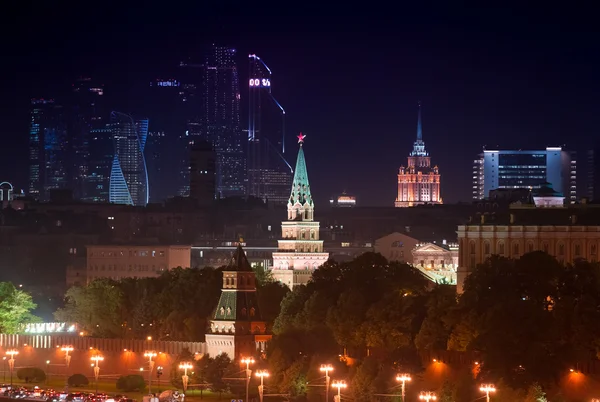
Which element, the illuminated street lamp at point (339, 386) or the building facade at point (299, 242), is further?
the building facade at point (299, 242)

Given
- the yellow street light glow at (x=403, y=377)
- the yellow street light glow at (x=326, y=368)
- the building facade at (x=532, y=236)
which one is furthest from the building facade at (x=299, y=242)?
the yellow street light glow at (x=403, y=377)

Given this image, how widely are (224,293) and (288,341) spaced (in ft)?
27.4

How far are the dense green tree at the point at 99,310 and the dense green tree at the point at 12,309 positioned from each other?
11.1ft

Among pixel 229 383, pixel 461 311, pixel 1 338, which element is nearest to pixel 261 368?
pixel 229 383

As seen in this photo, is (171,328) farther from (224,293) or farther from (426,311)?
(426,311)

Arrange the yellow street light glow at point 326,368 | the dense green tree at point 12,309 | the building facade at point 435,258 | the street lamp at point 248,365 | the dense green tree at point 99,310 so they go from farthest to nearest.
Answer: the building facade at point 435,258
the dense green tree at point 12,309
the dense green tree at point 99,310
the street lamp at point 248,365
the yellow street light glow at point 326,368

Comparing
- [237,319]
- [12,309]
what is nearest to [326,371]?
[237,319]

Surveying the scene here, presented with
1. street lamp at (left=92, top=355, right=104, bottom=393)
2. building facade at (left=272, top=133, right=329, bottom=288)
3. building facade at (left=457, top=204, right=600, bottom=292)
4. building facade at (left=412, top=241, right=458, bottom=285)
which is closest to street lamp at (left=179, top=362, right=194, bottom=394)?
street lamp at (left=92, top=355, right=104, bottom=393)

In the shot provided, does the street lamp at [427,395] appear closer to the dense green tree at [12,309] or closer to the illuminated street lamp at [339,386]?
the illuminated street lamp at [339,386]

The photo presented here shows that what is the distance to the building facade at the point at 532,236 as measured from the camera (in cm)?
15900

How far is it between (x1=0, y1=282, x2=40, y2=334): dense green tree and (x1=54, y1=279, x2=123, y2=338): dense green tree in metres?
3.38

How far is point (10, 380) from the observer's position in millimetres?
142250

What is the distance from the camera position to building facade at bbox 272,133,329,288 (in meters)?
178

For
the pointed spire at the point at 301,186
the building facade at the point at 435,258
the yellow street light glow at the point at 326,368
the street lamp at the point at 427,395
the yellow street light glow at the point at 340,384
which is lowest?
the street lamp at the point at 427,395
